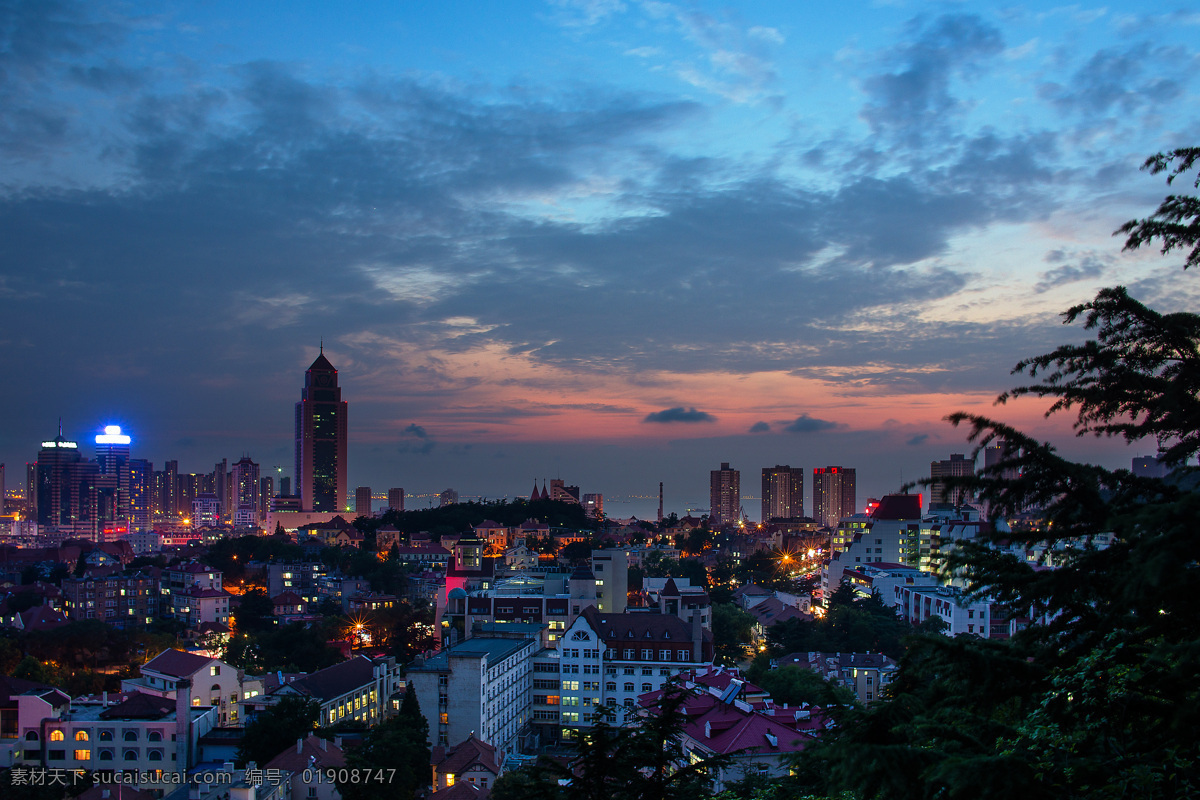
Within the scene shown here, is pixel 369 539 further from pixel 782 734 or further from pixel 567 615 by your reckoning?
pixel 782 734

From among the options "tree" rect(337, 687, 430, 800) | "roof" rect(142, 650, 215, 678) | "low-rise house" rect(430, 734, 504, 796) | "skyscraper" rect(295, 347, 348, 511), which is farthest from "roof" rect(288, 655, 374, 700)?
"skyscraper" rect(295, 347, 348, 511)

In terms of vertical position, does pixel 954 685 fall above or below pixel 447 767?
above

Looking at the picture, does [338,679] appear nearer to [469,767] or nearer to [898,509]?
[469,767]

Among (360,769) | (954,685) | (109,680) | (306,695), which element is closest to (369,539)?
(109,680)

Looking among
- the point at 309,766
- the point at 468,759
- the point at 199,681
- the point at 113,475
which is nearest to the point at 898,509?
the point at 468,759

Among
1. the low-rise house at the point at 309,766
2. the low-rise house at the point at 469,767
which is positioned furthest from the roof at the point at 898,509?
the low-rise house at the point at 309,766

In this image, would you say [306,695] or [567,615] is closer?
[306,695]

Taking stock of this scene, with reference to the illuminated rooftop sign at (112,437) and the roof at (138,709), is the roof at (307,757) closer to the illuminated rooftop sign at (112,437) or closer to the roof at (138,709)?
the roof at (138,709)
